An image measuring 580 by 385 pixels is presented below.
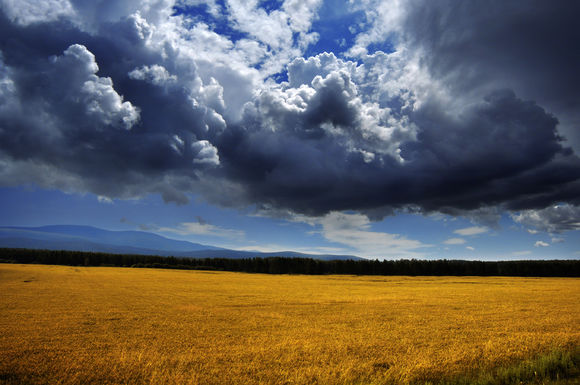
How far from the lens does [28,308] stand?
1972 centimetres

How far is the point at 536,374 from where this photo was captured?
930 centimetres

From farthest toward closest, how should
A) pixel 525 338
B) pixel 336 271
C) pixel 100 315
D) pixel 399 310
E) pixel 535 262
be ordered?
pixel 336 271 → pixel 535 262 → pixel 399 310 → pixel 100 315 → pixel 525 338

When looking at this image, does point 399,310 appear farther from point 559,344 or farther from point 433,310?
point 559,344

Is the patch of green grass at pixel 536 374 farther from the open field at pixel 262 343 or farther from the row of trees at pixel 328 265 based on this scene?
the row of trees at pixel 328 265

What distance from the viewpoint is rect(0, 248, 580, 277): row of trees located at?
4245 inches

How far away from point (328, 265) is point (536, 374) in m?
115

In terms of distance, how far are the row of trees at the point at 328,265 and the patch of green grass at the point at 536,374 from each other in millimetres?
106470

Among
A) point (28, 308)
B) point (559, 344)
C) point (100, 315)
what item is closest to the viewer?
point (559, 344)

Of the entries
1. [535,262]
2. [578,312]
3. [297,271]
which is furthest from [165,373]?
[535,262]

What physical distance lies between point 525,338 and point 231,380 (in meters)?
12.3

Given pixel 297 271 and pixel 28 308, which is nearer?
pixel 28 308

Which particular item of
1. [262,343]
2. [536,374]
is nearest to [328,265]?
[262,343]

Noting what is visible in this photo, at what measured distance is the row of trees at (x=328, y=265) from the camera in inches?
4245

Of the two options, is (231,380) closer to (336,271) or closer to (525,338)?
(525,338)
